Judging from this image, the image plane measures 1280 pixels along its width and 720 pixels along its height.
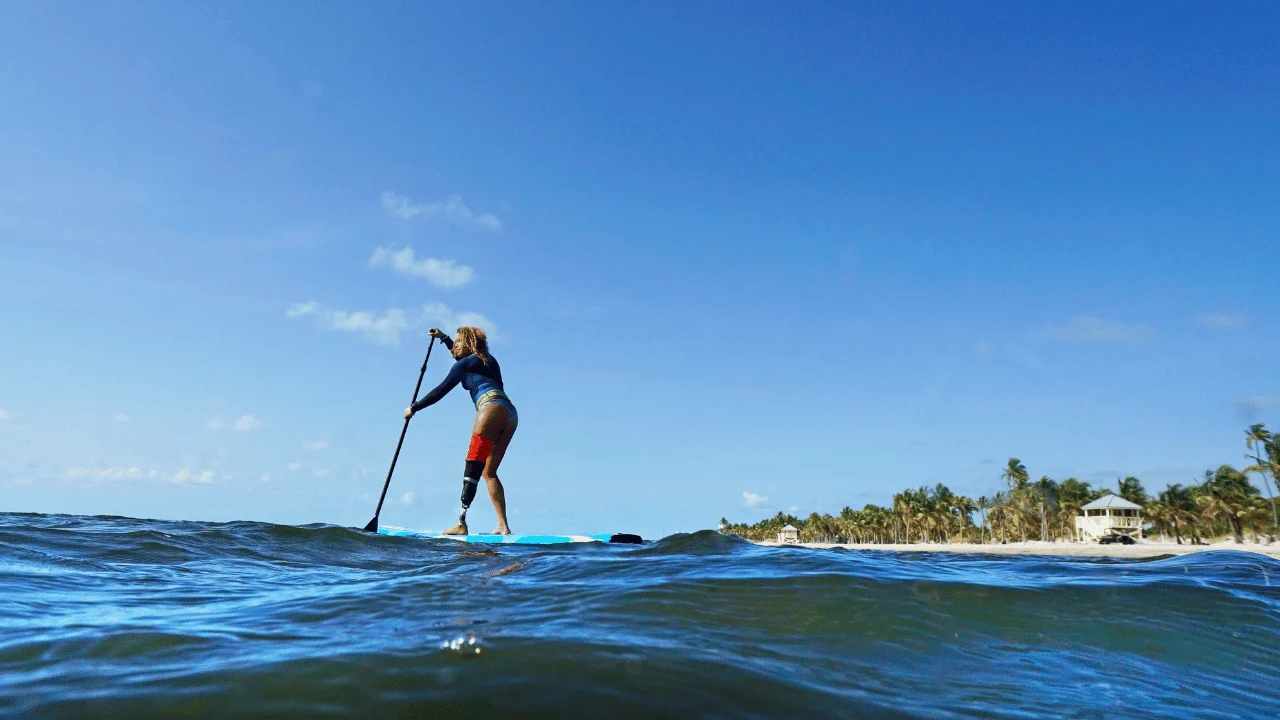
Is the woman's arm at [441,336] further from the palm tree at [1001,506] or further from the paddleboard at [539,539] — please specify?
the palm tree at [1001,506]

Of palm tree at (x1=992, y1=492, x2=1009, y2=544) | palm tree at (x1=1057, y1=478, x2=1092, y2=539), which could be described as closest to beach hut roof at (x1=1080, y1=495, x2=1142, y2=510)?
palm tree at (x1=1057, y1=478, x2=1092, y2=539)

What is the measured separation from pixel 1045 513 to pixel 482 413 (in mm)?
104244

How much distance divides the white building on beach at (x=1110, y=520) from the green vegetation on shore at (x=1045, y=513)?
6432 mm

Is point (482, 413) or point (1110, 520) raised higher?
point (482, 413)

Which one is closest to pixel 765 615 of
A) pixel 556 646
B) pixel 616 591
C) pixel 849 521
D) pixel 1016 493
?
pixel 616 591

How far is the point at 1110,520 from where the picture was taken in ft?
245

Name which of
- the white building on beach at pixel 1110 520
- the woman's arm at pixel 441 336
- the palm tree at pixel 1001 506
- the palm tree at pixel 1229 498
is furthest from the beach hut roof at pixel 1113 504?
the woman's arm at pixel 441 336

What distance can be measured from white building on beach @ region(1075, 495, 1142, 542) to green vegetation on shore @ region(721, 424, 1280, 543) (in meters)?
6.43

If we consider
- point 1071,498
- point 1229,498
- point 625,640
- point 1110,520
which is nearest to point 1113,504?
point 1110,520

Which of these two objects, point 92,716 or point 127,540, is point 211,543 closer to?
point 127,540

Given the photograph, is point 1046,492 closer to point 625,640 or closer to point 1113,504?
point 1113,504

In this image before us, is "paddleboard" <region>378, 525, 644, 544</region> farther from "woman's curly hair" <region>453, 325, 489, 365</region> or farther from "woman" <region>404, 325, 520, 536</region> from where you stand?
"woman's curly hair" <region>453, 325, 489, 365</region>

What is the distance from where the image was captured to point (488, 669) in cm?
222

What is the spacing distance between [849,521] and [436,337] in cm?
11960
